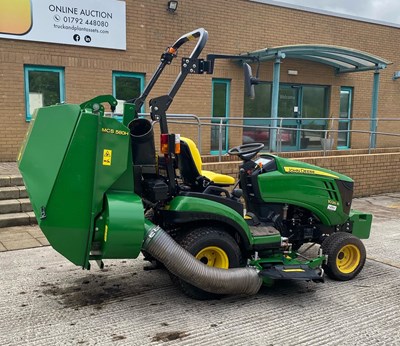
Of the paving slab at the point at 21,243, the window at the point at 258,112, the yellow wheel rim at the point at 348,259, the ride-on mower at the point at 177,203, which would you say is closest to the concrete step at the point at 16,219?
the paving slab at the point at 21,243

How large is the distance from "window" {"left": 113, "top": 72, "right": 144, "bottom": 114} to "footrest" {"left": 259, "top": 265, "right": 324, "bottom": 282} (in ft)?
22.4

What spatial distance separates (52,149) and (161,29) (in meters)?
7.69

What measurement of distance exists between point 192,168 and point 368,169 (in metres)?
7.07

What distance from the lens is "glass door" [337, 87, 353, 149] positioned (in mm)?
13734

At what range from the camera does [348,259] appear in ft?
15.5

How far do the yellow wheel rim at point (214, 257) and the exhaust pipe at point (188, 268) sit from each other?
16 cm

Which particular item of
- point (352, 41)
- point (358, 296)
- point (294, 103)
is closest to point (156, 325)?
point (358, 296)

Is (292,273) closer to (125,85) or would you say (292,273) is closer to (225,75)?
(125,85)

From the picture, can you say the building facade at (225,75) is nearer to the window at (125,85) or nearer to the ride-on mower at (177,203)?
the window at (125,85)

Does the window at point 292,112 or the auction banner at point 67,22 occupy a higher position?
the auction banner at point 67,22

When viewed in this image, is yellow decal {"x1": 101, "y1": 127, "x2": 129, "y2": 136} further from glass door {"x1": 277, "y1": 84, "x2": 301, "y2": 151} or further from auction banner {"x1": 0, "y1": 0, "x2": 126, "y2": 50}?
glass door {"x1": 277, "y1": 84, "x2": 301, "y2": 151}

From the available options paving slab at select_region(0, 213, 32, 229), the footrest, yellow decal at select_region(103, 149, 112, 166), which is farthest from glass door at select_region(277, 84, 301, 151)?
yellow decal at select_region(103, 149, 112, 166)

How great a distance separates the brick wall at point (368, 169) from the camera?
9344 millimetres

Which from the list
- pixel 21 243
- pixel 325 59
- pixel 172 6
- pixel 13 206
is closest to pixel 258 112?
pixel 325 59
